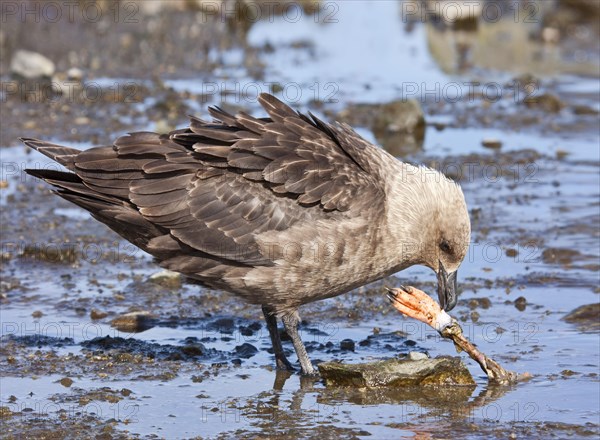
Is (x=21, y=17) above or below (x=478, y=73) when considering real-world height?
above

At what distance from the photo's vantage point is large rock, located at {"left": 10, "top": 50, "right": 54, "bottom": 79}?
13.1 m

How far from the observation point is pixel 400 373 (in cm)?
646

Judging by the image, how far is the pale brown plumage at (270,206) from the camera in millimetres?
6648

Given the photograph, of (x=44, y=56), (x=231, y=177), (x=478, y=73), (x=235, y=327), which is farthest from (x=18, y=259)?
(x=478, y=73)

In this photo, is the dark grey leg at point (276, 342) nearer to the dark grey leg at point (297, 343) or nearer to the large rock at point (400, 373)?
the dark grey leg at point (297, 343)

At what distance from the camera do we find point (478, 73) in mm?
14953

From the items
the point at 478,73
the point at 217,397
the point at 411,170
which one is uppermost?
the point at 478,73

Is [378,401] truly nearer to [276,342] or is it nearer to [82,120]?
[276,342]

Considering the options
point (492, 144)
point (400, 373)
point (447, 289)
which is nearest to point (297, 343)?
point (400, 373)

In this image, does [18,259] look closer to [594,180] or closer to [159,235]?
[159,235]

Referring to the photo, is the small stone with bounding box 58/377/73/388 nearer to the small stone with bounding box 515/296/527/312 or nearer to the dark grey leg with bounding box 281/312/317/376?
the dark grey leg with bounding box 281/312/317/376

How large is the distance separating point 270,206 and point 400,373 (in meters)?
1.23

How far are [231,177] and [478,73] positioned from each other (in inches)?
346

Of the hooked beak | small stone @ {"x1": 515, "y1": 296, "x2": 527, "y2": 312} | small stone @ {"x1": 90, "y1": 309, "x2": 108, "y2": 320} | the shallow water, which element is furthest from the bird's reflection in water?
small stone @ {"x1": 90, "y1": 309, "x2": 108, "y2": 320}
